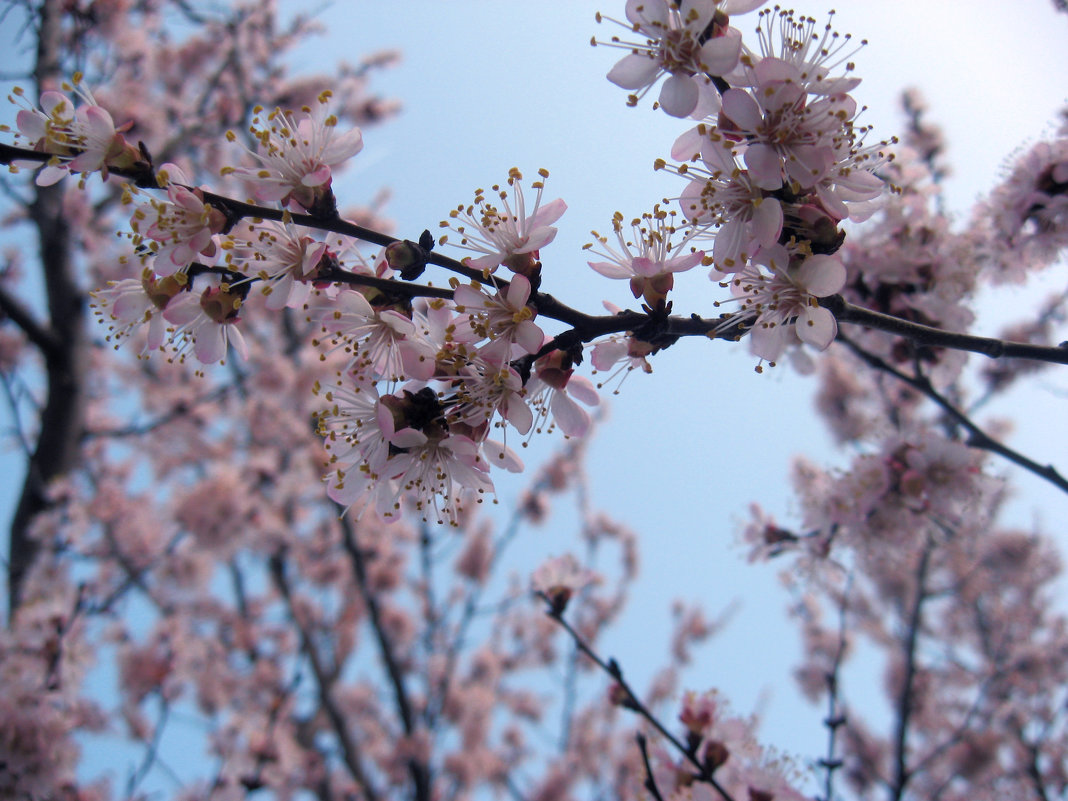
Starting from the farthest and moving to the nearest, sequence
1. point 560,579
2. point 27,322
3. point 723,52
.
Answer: point 27,322, point 560,579, point 723,52

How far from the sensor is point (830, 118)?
115 cm

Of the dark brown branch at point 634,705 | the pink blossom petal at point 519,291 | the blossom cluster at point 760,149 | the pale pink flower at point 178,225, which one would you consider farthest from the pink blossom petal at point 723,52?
the dark brown branch at point 634,705

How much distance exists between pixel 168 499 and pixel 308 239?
504 centimetres

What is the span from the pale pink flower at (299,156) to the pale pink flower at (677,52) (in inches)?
23.0

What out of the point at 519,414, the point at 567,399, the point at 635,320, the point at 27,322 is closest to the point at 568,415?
the point at 567,399

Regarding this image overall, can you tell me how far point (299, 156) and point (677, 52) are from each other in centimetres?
78

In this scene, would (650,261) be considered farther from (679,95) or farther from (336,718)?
(336,718)

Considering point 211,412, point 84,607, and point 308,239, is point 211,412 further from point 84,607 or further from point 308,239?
point 308,239

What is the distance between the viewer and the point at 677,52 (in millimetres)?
1174

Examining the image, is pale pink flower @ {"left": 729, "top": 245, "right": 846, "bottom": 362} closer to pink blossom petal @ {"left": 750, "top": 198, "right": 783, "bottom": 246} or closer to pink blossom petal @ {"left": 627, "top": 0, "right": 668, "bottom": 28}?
pink blossom petal @ {"left": 750, "top": 198, "right": 783, "bottom": 246}

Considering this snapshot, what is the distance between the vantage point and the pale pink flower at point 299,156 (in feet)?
4.06

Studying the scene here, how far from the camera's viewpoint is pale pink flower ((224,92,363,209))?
124 cm

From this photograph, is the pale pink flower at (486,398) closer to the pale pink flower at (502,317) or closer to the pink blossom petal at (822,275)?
the pale pink flower at (502,317)

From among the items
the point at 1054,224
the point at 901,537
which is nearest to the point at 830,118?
the point at 1054,224
